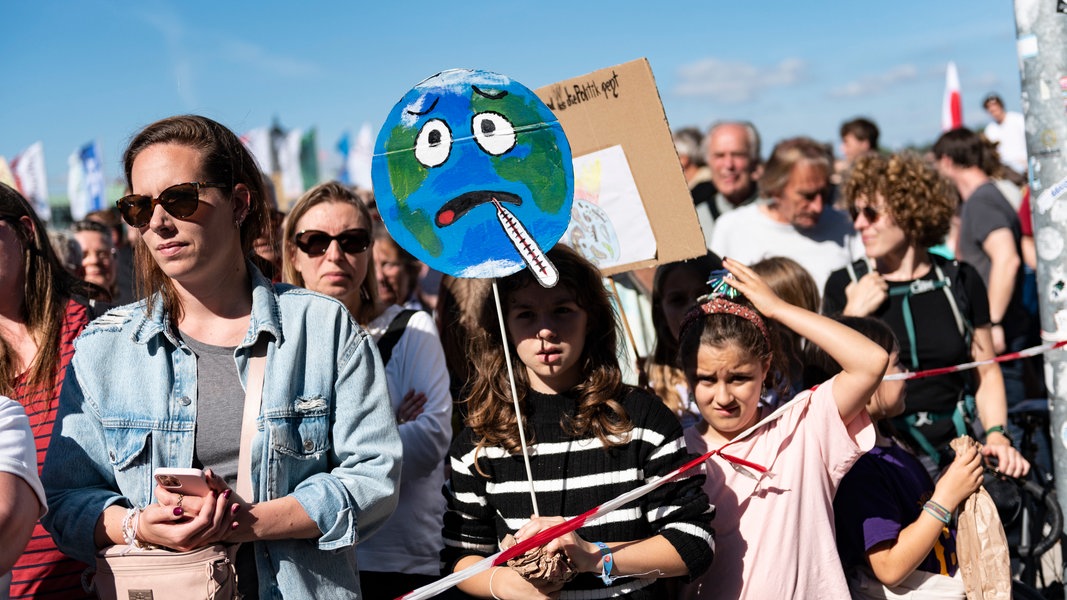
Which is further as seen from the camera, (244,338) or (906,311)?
(906,311)

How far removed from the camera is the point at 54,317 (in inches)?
122

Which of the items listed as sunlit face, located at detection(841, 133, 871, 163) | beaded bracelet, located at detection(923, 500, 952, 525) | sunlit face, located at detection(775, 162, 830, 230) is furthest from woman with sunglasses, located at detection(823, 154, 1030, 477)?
sunlit face, located at detection(841, 133, 871, 163)

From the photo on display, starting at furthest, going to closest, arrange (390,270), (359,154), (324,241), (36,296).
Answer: (359,154) → (390,270) → (324,241) → (36,296)

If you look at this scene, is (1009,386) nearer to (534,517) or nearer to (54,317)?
(534,517)

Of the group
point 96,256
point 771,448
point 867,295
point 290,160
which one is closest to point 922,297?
point 867,295

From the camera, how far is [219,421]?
2.41 meters

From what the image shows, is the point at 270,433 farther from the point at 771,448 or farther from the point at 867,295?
the point at 867,295

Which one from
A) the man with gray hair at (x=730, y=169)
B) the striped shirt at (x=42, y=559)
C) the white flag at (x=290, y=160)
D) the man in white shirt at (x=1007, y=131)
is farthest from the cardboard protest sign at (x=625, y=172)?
the white flag at (x=290, y=160)

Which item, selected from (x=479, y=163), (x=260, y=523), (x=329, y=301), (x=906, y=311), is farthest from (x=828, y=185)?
(x=260, y=523)

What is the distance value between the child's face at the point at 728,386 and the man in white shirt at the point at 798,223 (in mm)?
2670

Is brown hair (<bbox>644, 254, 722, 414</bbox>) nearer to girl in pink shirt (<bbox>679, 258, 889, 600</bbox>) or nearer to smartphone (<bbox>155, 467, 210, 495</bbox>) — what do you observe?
girl in pink shirt (<bbox>679, 258, 889, 600</bbox>)

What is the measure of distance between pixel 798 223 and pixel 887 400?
2.65 m

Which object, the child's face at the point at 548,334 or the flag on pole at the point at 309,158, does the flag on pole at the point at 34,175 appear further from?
the child's face at the point at 548,334

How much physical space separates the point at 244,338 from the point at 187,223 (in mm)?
309
